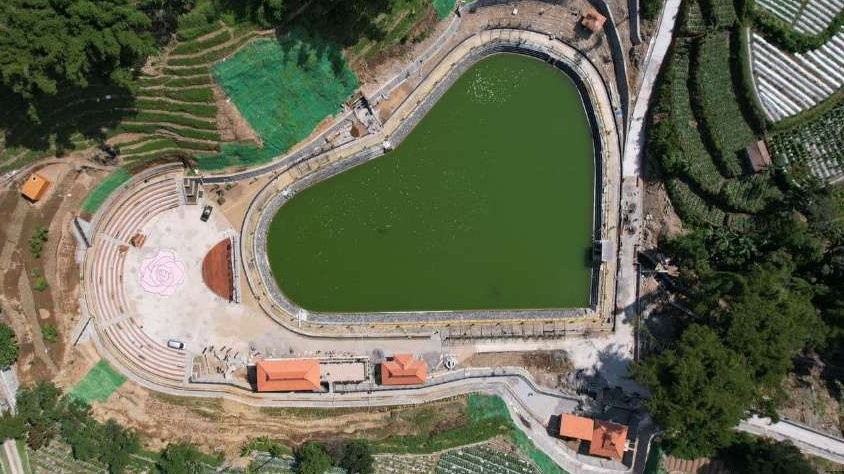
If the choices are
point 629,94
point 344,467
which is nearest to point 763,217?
point 629,94

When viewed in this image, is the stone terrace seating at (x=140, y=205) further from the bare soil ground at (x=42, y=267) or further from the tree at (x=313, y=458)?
the tree at (x=313, y=458)

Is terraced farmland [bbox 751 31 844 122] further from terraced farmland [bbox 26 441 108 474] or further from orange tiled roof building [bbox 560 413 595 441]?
terraced farmland [bbox 26 441 108 474]

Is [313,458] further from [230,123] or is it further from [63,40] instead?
[63,40]

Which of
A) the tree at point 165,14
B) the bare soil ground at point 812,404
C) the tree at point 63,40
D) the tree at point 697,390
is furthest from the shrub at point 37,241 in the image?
the bare soil ground at point 812,404

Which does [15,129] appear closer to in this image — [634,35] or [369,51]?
[369,51]

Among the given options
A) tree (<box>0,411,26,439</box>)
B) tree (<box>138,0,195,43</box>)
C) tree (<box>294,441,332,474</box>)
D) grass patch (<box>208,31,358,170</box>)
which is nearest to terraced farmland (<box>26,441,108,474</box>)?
tree (<box>0,411,26,439</box>)

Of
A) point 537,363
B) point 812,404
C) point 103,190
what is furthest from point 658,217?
point 103,190
